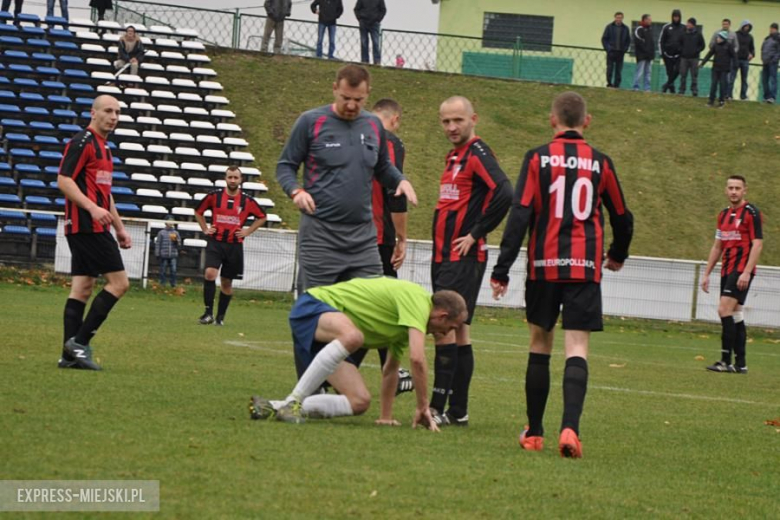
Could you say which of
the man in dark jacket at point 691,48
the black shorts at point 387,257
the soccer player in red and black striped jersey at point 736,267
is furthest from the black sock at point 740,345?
the man in dark jacket at point 691,48

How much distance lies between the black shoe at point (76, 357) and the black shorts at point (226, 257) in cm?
783

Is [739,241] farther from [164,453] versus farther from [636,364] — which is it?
[164,453]

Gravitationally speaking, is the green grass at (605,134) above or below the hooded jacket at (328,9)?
below

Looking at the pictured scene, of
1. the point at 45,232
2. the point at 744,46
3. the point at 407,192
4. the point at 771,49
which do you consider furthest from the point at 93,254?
the point at 771,49

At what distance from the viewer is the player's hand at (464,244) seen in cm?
827

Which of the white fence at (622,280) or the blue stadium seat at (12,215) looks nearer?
the white fence at (622,280)

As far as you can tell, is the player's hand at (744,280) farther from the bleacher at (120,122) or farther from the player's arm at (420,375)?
the bleacher at (120,122)

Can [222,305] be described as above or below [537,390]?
below

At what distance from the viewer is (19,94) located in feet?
100

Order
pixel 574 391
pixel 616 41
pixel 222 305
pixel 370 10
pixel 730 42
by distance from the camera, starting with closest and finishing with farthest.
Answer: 1. pixel 574 391
2. pixel 222 305
3. pixel 730 42
4. pixel 370 10
5. pixel 616 41

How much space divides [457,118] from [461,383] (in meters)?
1.76

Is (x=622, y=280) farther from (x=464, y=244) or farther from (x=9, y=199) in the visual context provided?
(x=464, y=244)

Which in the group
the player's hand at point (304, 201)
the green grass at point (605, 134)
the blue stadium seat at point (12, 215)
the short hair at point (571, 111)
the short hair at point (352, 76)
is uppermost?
the green grass at point (605, 134)

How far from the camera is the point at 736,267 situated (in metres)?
15.6
